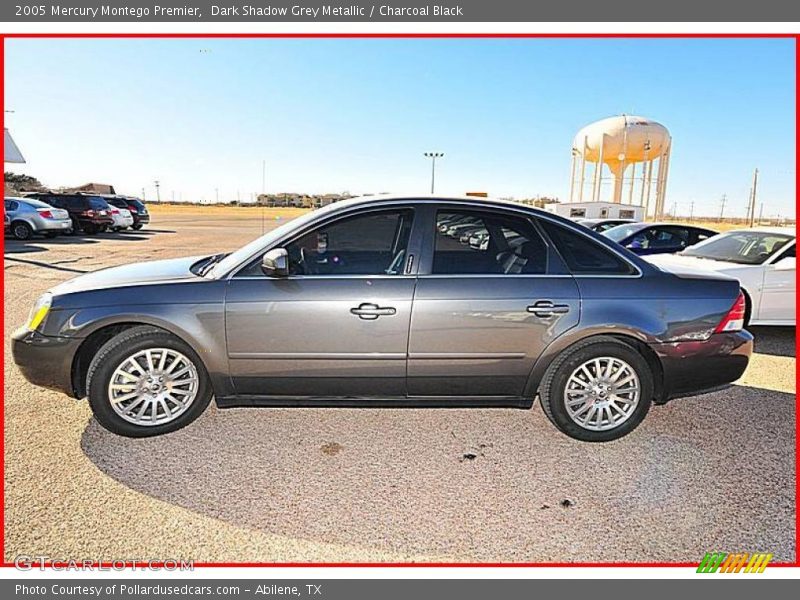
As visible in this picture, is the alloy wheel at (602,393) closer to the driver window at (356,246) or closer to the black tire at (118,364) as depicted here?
the driver window at (356,246)

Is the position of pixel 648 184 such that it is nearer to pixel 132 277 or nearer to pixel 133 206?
pixel 133 206

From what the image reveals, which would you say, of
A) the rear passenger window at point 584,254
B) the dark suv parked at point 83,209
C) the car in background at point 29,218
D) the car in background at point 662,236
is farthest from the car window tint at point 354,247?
the dark suv parked at point 83,209

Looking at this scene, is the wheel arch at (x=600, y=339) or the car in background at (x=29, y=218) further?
the car in background at (x=29, y=218)

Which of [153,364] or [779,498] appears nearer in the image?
[779,498]

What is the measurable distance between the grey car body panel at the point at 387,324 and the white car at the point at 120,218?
69.3 ft

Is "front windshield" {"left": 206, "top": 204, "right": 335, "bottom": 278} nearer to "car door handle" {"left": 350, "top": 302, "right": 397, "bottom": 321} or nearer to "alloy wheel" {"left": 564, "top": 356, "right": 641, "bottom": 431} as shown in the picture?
"car door handle" {"left": 350, "top": 302, "right": 397, "bottom": 321}

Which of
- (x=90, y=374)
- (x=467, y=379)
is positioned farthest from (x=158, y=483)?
(x=467, y=379)

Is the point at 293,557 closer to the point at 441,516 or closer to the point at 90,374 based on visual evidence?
the point at 441,516

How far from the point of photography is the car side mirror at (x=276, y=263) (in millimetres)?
3459

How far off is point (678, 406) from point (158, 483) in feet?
13.1

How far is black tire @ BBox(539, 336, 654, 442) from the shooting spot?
12.2 feet

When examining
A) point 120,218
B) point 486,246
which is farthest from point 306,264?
point 120,218

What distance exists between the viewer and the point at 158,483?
312 centimetres

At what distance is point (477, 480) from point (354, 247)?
2.13m
